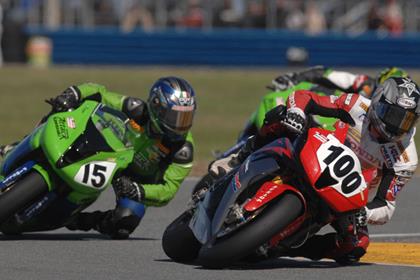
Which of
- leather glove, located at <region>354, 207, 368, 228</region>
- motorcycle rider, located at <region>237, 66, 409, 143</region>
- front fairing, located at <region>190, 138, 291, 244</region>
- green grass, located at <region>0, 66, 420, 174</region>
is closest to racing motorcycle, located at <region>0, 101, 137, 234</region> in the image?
front fairing, located at <region>190, 138, 291, 244</region>

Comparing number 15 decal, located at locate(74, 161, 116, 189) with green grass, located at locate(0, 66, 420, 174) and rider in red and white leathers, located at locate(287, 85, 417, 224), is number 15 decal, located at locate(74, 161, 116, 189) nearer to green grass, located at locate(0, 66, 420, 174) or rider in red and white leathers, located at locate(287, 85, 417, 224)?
rider in red and white leathers, located at locate(287, 85, 417, 224)

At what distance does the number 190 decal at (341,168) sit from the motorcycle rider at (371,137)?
1.79ft

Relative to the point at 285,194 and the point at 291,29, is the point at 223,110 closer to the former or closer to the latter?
the point at 291,29

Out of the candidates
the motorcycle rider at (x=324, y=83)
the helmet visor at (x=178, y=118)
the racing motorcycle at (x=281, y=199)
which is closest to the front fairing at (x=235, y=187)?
the racing motorcycle at (x=281, y=199)

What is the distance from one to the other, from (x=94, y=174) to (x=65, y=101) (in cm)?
94

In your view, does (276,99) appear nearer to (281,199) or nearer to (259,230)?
(281,199)

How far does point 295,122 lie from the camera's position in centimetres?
816

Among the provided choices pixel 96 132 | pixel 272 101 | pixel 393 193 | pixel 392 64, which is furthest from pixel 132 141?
pixel 392 64

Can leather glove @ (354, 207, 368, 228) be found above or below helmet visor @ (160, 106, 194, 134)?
below

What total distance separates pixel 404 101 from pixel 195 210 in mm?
1537

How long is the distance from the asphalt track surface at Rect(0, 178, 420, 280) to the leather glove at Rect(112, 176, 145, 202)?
359 mm

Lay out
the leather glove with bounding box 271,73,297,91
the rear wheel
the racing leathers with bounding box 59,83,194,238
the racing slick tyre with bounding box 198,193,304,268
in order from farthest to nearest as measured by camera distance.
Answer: the leather glove with bounding box 271,73,297,91
the racing leathers with bounding box 59,83,194,238
the rear wheel
the racing slick tyre with bounding box 198,193,304,268

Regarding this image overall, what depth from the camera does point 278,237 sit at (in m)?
7.61

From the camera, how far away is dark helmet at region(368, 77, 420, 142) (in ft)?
27.0
